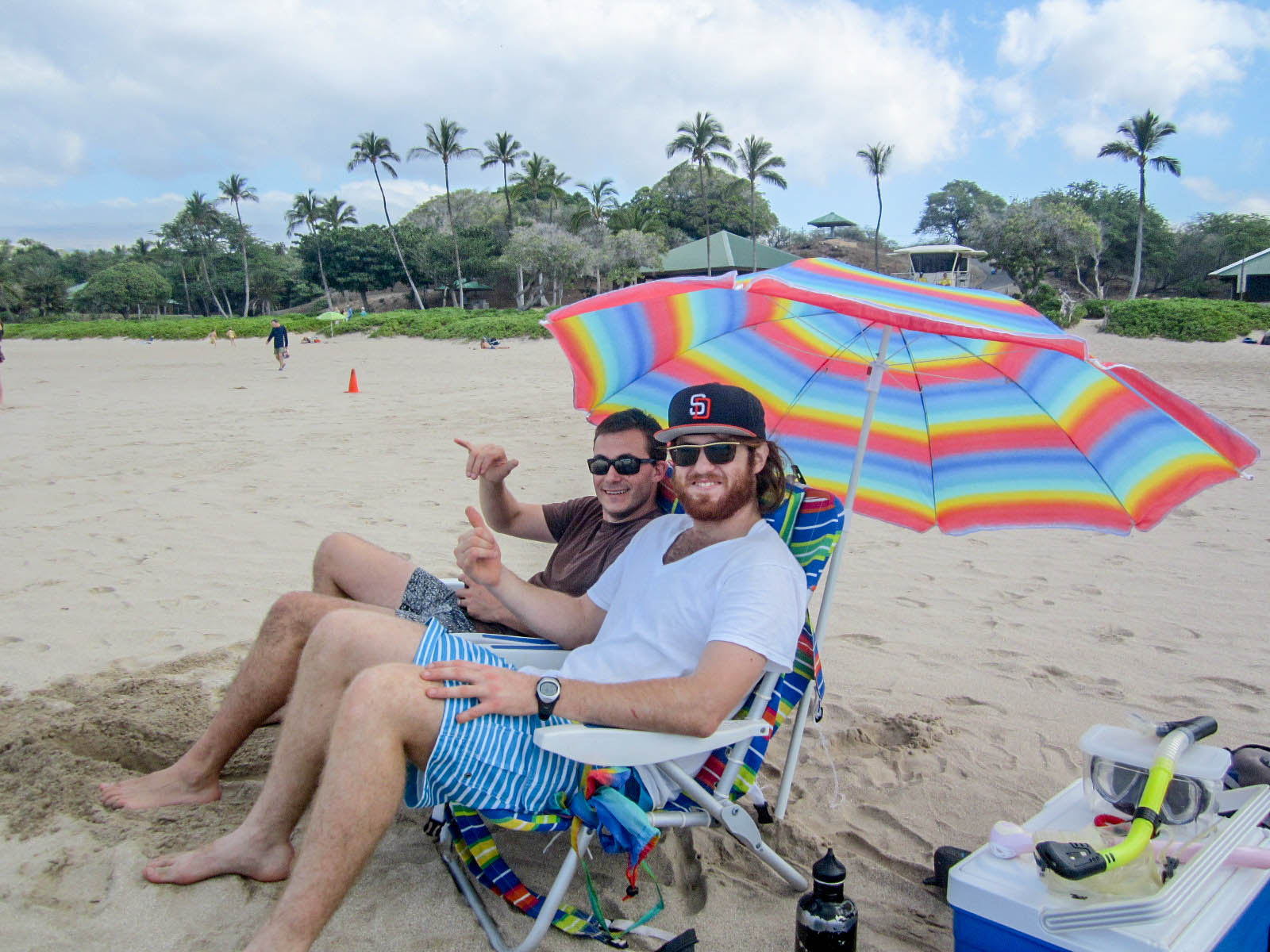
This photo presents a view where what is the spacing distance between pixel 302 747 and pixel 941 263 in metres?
50.4

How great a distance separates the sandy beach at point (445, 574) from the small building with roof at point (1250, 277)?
37.5m

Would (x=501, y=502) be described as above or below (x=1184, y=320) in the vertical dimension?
below

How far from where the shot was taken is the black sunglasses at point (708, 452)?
224 cm

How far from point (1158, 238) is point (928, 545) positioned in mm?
47649

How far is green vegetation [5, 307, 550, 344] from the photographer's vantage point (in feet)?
88.9

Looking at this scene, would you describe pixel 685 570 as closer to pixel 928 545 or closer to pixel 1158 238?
pixel 928 545

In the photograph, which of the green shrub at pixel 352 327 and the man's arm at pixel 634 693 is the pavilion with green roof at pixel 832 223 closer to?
the green shrub at pixel 352 327

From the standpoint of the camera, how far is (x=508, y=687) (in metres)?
1.95

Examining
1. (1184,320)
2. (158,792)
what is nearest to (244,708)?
(158,792)

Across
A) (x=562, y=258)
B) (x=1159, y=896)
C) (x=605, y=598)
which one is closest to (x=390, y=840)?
(x=605, y=598)

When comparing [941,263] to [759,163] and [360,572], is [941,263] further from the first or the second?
[360,572]

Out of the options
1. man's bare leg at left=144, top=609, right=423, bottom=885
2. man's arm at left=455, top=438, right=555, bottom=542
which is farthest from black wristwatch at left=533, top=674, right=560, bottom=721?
man's arm at left=455, top=438, right=555, bottom=542

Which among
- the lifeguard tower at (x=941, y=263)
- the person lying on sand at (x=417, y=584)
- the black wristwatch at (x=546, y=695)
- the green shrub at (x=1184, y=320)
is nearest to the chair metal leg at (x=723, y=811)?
the black wristwatch at (x=546, y=695)

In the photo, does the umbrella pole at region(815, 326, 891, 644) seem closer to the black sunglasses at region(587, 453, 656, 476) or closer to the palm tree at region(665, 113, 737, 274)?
the black sunglasses at region(587, 453, 656, 476)
